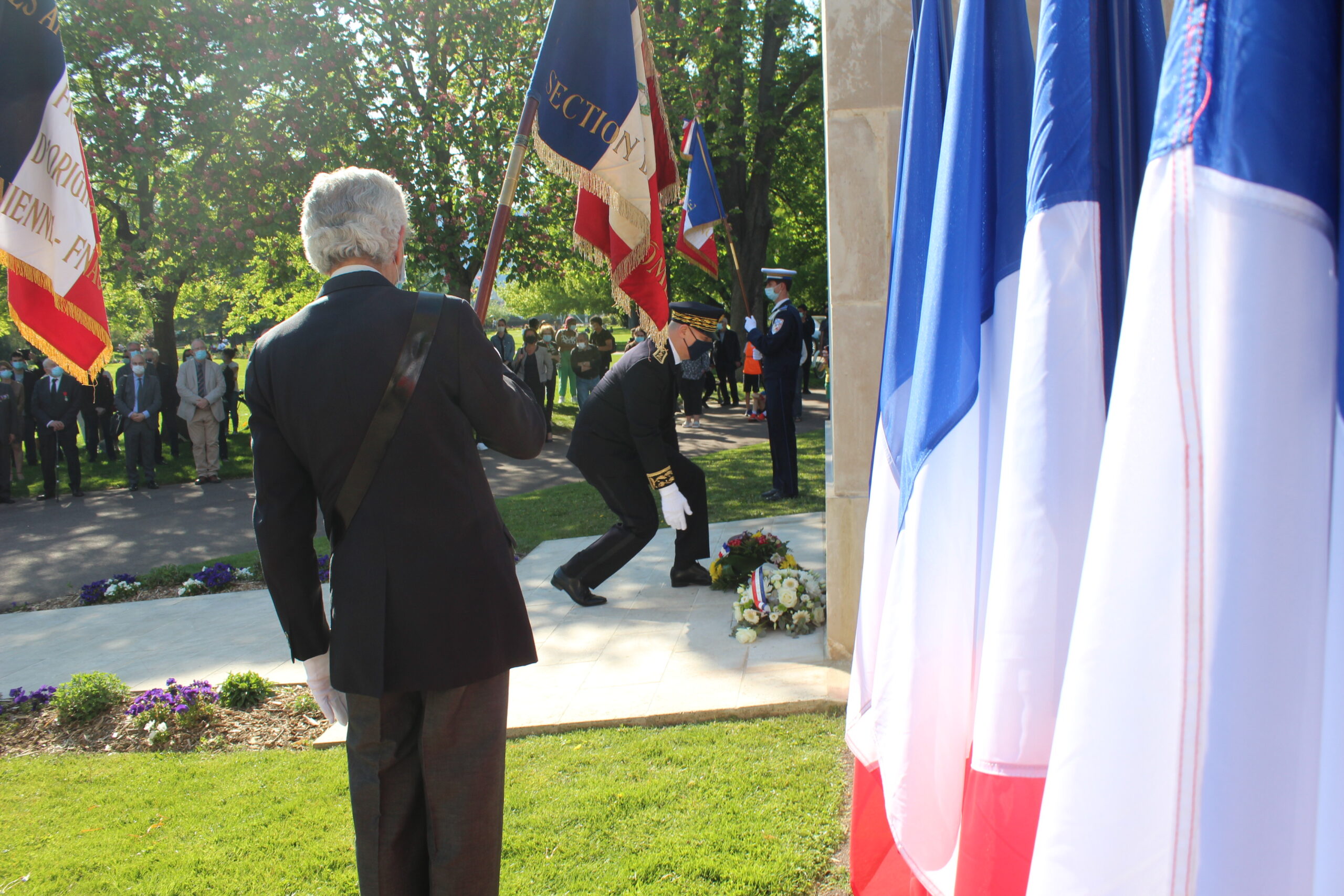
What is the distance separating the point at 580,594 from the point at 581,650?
0.95 metres

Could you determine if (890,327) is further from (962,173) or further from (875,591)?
(875,591)

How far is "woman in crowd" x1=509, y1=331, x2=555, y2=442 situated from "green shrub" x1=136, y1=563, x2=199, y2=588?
10244mm

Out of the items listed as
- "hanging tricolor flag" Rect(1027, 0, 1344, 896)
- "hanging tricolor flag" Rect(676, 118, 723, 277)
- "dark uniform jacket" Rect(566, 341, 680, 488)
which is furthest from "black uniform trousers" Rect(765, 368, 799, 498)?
"hanging tricolor flag" Rect(1027, 0, 1344, 896)

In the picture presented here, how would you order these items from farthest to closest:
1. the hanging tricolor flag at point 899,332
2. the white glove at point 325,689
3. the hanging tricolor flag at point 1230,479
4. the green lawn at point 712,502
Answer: the green lawn at point 712,502, the white glove at point 325,689, the hanging tricolor flag at point 899,332, the hanging tricolor flag at point 1230,479

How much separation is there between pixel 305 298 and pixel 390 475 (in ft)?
79.5

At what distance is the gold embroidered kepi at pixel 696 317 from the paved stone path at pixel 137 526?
6.39 metres

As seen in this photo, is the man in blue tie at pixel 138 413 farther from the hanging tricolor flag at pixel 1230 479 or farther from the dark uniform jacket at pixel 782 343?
the hanging tricolor flag at pixel 1230 479

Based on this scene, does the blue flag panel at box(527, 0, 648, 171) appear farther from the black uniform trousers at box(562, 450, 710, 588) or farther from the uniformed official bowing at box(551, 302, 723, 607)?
the black uniform trousers at box(562, 450, 710, 588)

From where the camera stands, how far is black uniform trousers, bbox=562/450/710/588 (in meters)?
6.34

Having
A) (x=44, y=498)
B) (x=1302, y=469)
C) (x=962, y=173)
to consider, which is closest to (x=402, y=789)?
(x=962, y=173)

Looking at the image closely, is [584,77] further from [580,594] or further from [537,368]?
[537,368]

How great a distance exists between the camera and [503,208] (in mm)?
2957

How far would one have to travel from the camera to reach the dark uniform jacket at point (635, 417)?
602 centimetres

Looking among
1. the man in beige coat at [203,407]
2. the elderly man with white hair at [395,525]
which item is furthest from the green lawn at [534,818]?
the man in beige coat at [203,407]
